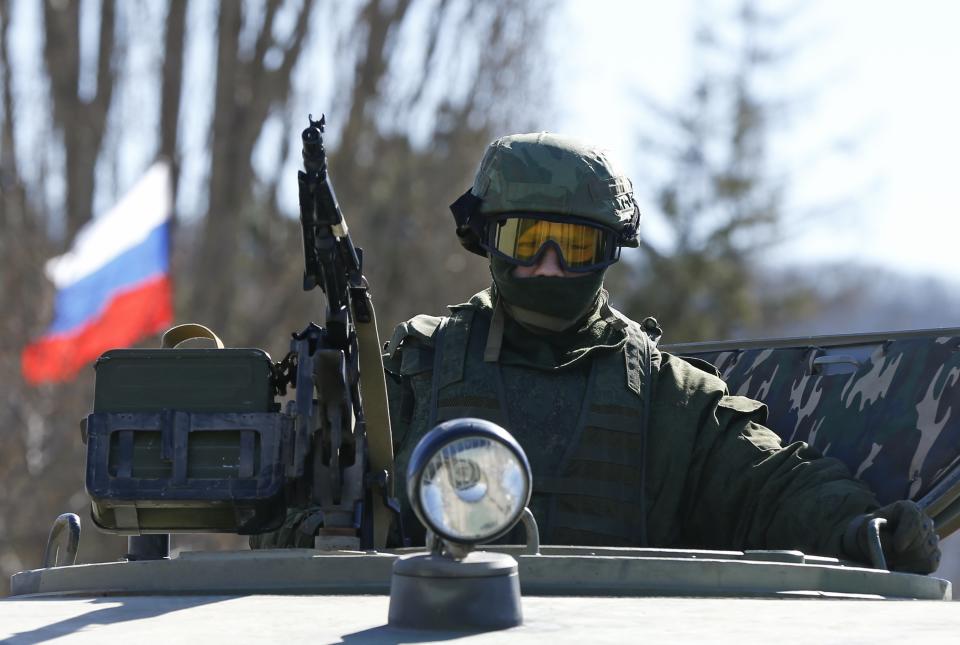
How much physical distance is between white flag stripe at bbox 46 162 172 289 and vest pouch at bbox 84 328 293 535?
10.5 meters

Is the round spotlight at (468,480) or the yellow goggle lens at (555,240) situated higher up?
the yellow goggle lens at (555,240)

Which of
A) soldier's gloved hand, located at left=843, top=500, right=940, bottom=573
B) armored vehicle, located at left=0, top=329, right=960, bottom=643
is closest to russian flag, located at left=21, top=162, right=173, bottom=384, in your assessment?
armored vehicle, located at left=0, top=329, right=960, bottom=643

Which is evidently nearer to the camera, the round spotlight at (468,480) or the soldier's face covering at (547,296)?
the round spotlight at (468,480)

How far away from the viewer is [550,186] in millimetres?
4461

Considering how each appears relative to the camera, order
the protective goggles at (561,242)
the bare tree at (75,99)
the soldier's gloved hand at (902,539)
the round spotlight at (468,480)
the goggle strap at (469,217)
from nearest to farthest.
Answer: the round spotlight at (468,480)
the soldier's gloved hand at (902,539)
the protective goggles at (561,242)
the goggle strap at (469,217)
the bare tree at (75,99)

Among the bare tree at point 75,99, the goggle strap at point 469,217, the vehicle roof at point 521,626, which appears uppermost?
the bare tree at point 75,99

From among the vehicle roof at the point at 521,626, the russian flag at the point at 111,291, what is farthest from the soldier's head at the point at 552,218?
the russian flag at the point at 111,291

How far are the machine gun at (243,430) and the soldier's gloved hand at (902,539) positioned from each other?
3.58ft

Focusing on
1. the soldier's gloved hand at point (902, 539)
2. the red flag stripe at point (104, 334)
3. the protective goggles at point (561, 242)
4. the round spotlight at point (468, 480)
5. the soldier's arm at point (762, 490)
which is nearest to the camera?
the round spotlight at point (468, 480)

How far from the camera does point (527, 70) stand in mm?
21844

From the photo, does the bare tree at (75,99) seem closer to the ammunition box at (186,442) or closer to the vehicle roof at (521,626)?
the ammunition box at (186,442)

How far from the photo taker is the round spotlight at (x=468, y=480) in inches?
99.3

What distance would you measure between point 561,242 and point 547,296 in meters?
0.15

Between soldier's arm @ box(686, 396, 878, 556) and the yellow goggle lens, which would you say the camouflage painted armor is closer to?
soldier's arm @ box(686, 396, 878, 556)
